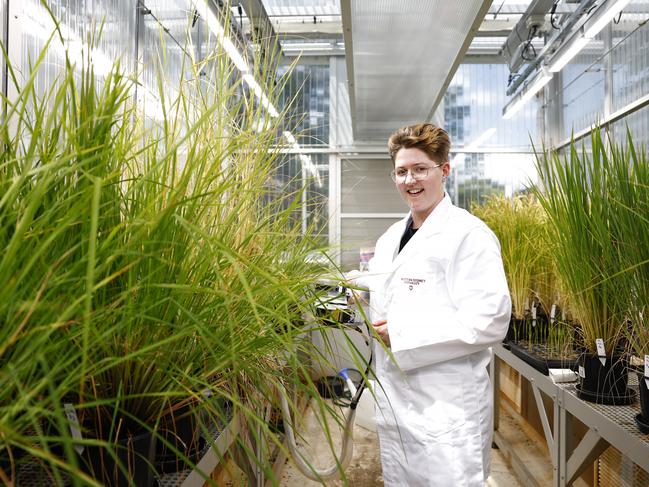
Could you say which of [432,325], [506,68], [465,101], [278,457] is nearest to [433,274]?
[432,325]

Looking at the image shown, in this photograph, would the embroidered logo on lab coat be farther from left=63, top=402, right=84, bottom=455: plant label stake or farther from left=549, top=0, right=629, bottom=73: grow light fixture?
left=549, top=0, right=629, bottom=73: grow light fixture

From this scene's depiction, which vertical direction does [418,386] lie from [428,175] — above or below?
below

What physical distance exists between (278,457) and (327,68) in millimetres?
4997

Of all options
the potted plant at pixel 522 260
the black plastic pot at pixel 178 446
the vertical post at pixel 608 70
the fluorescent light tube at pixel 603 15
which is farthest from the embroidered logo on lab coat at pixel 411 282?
the vertical post at pixel 608 70

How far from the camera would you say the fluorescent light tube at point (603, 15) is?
272 centimetres

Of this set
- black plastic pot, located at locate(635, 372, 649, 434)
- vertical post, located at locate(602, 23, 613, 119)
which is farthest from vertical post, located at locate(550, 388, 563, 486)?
vertical post, located at locate(602, 23, 613, 119)

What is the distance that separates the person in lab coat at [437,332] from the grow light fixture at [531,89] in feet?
10.6

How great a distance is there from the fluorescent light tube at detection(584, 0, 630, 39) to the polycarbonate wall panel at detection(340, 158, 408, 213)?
2.66m

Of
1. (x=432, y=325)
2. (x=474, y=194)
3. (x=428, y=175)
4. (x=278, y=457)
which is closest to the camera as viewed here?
(x=432, y=325)

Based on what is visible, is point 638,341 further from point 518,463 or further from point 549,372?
point 518,463

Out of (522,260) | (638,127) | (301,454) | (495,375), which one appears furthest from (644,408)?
(638,127)

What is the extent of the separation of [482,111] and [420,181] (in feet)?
16.2

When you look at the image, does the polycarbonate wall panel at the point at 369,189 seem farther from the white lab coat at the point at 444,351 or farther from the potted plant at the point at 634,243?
the potted plant at the point at 634,243

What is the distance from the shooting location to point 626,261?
115 cm
